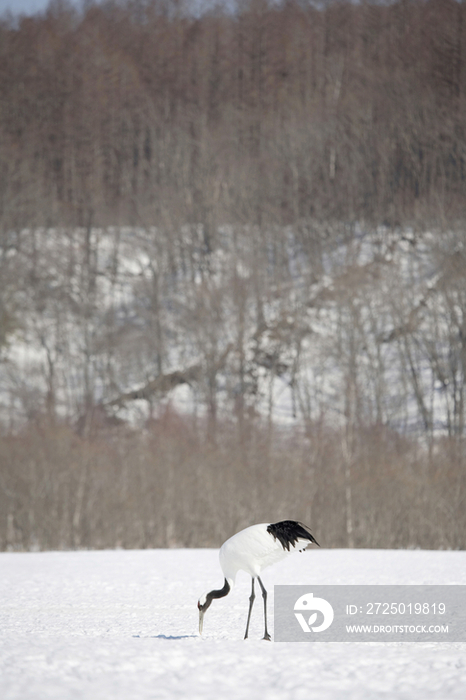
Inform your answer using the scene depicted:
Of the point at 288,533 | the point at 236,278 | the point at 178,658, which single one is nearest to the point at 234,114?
the point at 236,278

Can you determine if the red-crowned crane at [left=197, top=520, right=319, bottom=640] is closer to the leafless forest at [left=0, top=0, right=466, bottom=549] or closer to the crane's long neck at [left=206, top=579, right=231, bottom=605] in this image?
the crane's long neck at [left=206, top=579, right=231, bottom=605]

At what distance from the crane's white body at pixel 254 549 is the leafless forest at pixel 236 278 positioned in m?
20.0

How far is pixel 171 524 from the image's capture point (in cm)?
2761

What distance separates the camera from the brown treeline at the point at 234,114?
4788 cm

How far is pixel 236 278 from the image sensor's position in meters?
40.8

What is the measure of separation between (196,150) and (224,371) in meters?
20.2

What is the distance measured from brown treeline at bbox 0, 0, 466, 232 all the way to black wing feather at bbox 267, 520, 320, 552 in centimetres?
3585

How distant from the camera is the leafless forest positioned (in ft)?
91.2

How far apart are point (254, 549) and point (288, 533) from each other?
0.35 metres

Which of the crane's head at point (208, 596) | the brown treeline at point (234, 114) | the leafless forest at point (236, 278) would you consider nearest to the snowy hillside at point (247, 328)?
the leafless forest at point (236, 278)

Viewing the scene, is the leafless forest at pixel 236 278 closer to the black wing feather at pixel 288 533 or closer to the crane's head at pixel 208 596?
the crane's head at pixel 208 596

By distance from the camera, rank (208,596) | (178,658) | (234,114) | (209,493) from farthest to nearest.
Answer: (234,114) → (209,493) → (208,596) → (178,658)

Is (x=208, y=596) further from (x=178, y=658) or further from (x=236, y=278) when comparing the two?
(x=236, y=278)

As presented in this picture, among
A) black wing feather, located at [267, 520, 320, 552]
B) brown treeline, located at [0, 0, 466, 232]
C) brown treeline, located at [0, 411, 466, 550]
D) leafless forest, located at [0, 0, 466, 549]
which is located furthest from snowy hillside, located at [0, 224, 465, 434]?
black wing feather, located at [267, 520, 320, 552]
